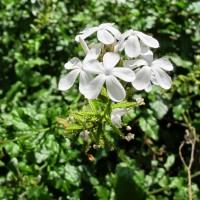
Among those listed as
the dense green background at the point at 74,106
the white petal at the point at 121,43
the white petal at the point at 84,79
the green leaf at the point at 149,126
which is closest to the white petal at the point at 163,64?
the white petal at the point at 121,43

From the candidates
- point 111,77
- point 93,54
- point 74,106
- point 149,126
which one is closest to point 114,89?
point 111,77

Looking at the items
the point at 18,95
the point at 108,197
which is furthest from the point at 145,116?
the point at 18,95

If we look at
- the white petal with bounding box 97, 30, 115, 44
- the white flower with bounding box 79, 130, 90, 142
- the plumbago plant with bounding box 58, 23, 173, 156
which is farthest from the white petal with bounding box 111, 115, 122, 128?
the white petal with bounding box 97, 30, 115, 44

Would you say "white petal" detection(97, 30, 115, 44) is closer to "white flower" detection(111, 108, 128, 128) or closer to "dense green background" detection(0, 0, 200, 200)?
"white flower" detection(111, 108, 128, 128)

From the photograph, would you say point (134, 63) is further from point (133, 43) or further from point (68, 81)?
point (68, 81)

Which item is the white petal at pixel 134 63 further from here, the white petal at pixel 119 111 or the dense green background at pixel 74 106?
the dense green background at pixel 74 106

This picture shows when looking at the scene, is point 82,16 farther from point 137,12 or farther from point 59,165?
point 59,165
